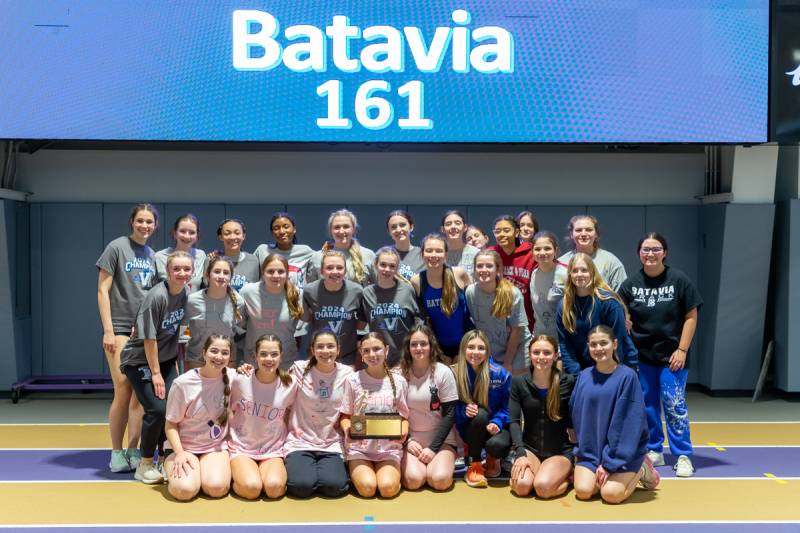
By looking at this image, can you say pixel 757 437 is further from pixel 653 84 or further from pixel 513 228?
pixel 653 84

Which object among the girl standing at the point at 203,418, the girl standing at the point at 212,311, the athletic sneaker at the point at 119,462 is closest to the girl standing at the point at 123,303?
the athletic sneaker at the point at 119,462

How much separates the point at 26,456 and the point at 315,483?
2.70m

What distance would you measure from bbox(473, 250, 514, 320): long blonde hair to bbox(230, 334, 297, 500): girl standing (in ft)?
5.25

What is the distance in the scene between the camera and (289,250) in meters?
6.96

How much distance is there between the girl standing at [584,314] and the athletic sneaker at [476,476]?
96cm

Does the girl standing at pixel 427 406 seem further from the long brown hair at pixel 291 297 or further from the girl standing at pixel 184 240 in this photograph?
the girl standing at pixel 184 240

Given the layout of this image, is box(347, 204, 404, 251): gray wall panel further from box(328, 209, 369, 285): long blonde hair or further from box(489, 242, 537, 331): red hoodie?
box(328, 209, 369, 285): long blonde hair

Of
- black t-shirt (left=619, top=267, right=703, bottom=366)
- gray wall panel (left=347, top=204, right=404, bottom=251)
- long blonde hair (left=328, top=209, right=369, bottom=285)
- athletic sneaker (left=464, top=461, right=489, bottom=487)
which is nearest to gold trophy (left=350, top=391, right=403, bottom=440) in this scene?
athletic sneaker (left=464, top=461, right=489, bottom=487)

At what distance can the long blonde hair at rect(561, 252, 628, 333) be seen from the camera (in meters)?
5.84

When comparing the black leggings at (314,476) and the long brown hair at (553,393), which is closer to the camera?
the black leggings at (314,476)

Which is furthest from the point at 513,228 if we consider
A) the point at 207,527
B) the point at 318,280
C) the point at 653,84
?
the point at 207,527

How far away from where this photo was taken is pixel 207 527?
480 cm

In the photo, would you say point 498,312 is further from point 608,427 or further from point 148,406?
point 148,406

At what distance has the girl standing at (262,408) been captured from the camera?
18.2 feet
